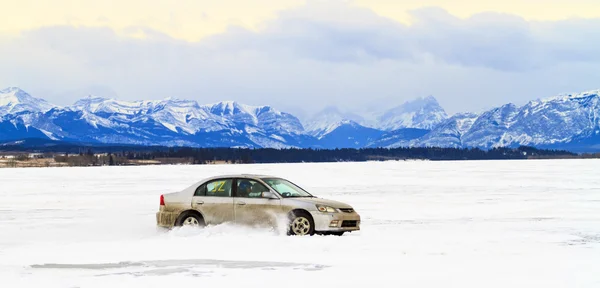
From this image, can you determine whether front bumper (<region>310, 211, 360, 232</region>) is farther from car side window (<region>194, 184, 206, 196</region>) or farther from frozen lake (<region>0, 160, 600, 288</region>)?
car side window (<region>194, 184, 206, 196</region>)

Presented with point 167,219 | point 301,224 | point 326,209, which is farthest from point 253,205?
point 167,219

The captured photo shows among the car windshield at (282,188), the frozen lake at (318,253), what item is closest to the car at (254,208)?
the car windshield at (282,188)

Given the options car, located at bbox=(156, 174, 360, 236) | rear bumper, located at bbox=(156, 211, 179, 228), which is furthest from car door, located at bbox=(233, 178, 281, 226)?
rear bumper, located at bbox=(156, 211, 179, 228)

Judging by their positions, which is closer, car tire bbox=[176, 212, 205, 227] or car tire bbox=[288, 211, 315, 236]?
car tire bbox=[288, 211, 315, 236]

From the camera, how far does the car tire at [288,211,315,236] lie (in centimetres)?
1964

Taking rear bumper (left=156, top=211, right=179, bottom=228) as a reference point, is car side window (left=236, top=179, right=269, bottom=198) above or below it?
above

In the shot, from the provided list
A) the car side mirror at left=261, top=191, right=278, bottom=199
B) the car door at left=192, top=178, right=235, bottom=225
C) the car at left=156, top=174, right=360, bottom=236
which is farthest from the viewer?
the car door at left=192, top=178, right=235, bottom=225

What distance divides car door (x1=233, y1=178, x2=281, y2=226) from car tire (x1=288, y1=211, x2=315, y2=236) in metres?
0.39

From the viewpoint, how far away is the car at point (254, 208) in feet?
64.5

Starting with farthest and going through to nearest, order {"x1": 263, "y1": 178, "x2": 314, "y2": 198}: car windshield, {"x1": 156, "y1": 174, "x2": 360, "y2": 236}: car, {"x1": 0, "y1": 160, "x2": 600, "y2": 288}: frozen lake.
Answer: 1. {"x1": 263, "y1": 178, "x2": 314, "y2": 198}: car windshield
2. {"x1": 156, "y1": 174, "x2": 360, "y2": 236}: car
3. {"x1": 0, "y1": 160, "x2": 600, "y2": 288}: frozen lake

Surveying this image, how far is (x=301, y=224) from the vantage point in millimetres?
19703

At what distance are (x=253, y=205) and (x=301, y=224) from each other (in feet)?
4.17

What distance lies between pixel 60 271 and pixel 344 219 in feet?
24.1

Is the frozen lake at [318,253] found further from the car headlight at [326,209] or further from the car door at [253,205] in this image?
the car headlight at [326,209]
